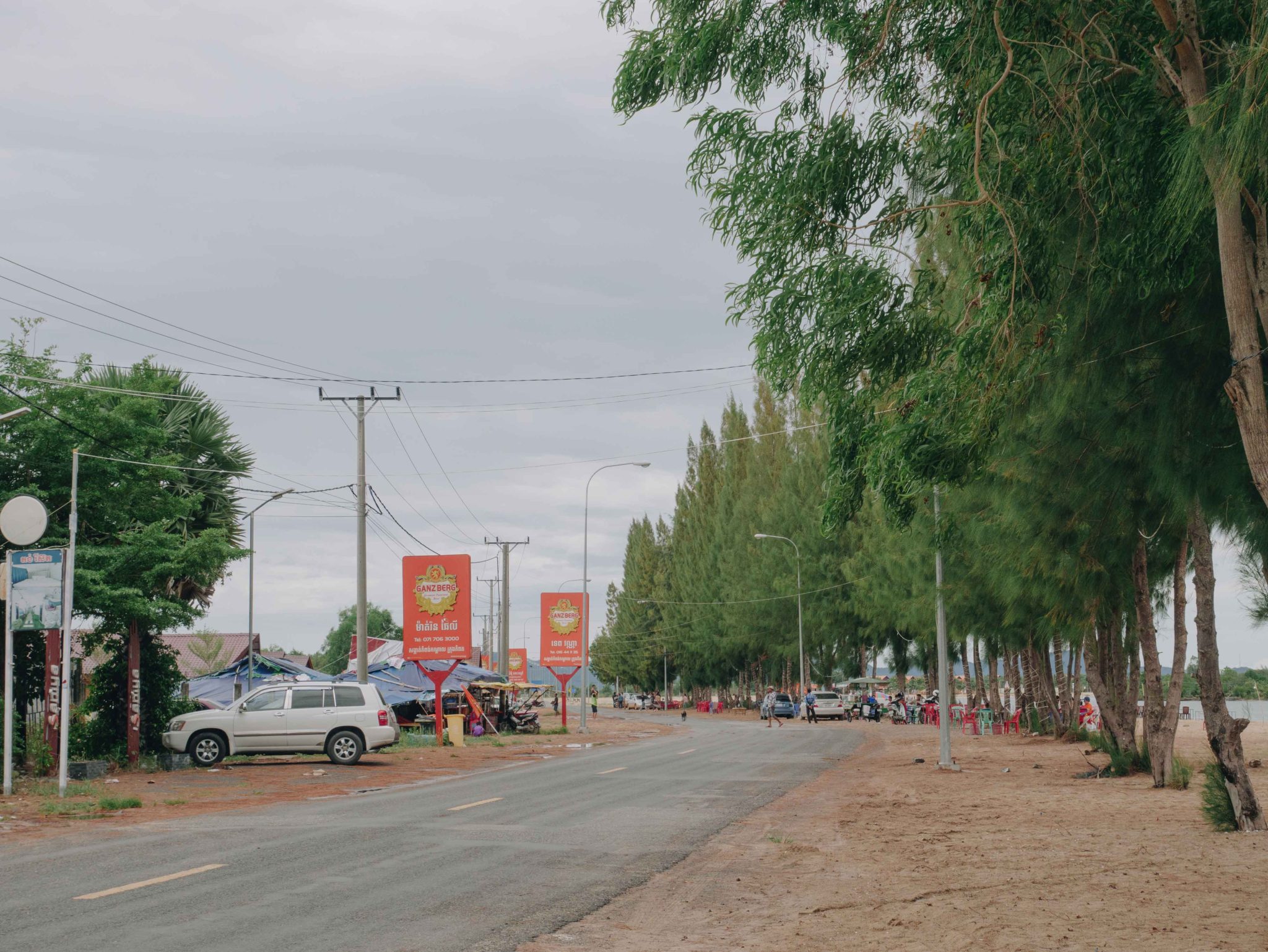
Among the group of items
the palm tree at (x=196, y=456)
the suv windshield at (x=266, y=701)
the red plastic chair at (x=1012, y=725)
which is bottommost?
A: the red plastic chair at (x=1012, y=725)

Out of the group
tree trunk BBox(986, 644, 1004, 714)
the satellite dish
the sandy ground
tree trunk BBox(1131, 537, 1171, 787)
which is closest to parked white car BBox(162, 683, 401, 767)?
the satellite dish

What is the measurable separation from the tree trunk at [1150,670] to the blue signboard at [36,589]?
54.1 feet

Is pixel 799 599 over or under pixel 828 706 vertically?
over

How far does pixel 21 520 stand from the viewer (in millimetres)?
18547

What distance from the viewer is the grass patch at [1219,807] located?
42.6 feet

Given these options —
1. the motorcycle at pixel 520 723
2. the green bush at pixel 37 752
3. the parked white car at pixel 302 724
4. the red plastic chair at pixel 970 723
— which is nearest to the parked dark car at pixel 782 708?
the red plastic chair at pixel 970 723

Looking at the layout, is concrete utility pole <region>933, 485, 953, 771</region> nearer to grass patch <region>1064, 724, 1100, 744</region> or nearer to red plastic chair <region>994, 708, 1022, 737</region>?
grass patch <region>1064, 724, 1100, 744</region>

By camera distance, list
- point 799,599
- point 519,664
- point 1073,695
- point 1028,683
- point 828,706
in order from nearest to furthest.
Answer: point 1073,695
point 1028,683
point 828,706
point 799,599
point 519,664

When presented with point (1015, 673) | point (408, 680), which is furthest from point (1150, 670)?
point (408, 680)

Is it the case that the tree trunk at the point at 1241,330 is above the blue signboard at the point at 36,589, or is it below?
above

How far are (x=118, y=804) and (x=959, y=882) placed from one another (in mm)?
12141

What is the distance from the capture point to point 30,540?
18.7 metres

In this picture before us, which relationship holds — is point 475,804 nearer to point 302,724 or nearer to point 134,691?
point 302,724

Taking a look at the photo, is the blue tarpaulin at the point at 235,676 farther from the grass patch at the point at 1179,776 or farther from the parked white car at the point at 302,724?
the grass patch at the point at 1179,776
